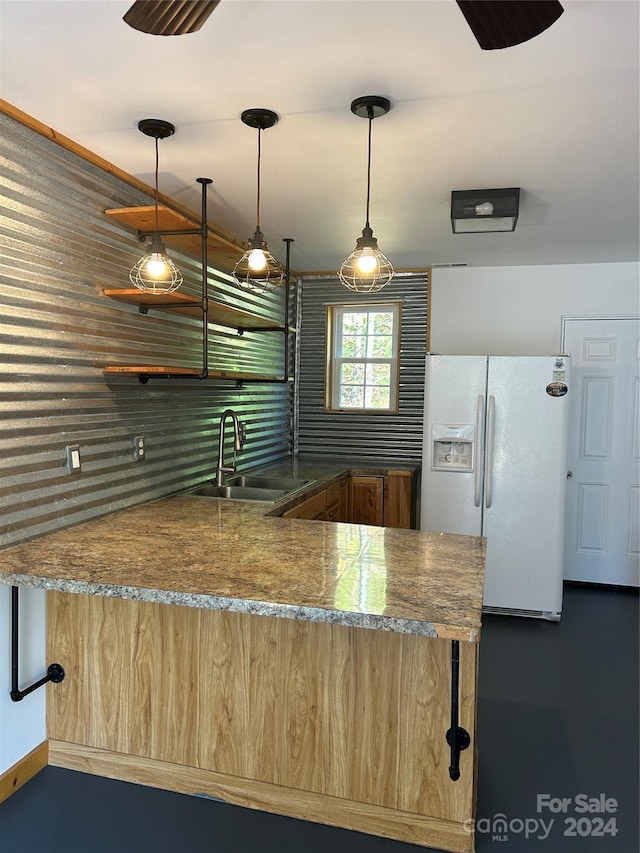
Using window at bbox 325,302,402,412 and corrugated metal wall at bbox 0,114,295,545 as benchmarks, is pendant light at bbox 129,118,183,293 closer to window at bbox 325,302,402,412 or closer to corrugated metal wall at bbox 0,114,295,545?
corrugated metal wall at bbox 0,114,295,545

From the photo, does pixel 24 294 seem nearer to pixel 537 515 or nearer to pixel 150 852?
pixel 150 852

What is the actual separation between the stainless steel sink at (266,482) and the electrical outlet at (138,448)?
0.98 metres

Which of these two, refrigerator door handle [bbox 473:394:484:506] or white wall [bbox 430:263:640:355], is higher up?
white wall [bbox 430:263:640:355]

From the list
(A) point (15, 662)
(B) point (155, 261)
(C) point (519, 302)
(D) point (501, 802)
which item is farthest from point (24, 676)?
(C) point (519, 302)

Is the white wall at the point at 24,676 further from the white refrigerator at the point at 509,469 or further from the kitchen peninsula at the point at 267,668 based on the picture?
the white refrigerator at the point at 509,469

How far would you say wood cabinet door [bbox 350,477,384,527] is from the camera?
4512 mm

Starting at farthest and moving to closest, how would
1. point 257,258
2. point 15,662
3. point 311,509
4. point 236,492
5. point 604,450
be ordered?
point 604,450, point 236,492, point 311,509, point 257,258, point 15,662

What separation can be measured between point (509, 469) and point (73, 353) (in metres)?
2.80

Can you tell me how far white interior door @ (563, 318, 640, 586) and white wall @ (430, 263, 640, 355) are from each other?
15 centimetres

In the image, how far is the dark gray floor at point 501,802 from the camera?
2002 millimetres

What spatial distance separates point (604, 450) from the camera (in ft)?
15.2

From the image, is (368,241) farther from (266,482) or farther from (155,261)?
(266,482)

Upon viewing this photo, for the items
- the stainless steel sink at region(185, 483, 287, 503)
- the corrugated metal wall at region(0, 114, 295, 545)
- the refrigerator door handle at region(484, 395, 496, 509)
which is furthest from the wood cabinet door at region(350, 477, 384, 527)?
the corrugated metal wall at region(0, 114, 295, 545)

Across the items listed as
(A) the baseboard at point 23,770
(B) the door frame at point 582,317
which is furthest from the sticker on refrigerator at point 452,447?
(A) the baseboard at point 23,770
